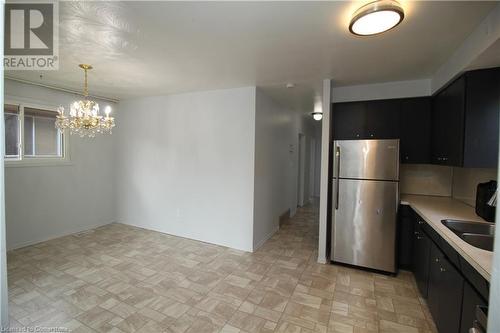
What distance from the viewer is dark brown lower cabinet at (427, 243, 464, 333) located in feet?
5.03

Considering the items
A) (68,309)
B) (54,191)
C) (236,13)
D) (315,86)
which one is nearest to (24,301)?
(68,309)

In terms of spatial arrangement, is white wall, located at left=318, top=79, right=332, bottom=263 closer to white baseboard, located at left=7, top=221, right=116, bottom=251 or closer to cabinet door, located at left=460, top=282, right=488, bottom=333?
cabinet door, located at left=460, top=282, right=488, bottom=333

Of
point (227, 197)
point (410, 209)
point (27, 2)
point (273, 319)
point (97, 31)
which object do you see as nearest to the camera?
point (27, 2)

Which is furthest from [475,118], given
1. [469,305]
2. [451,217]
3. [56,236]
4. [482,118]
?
[56,236]

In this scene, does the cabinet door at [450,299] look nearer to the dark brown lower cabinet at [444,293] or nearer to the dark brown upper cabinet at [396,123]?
the dark brown lower cabinet at [444,293]

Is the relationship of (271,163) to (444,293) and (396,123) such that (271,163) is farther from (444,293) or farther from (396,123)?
(444,293)

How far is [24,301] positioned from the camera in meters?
2.29

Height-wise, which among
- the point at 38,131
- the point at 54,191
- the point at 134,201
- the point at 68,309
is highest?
the point at 38,131

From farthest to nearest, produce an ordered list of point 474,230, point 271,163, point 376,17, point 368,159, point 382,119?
point 271,163
point 382,119
point 368,159
point 474,230
point 376,17

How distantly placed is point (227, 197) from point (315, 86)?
7.16 ft

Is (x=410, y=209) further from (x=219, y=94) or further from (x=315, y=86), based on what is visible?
(x=219, y=94)

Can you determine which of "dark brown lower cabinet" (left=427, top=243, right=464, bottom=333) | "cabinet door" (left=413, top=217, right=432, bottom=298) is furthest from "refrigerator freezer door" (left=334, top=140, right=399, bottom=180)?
"dark brown lower cabinet" (left=427, top=243, right=464, bottom=333)

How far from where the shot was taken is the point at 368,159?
2873 millimetres

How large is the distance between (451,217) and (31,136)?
5.79 m
